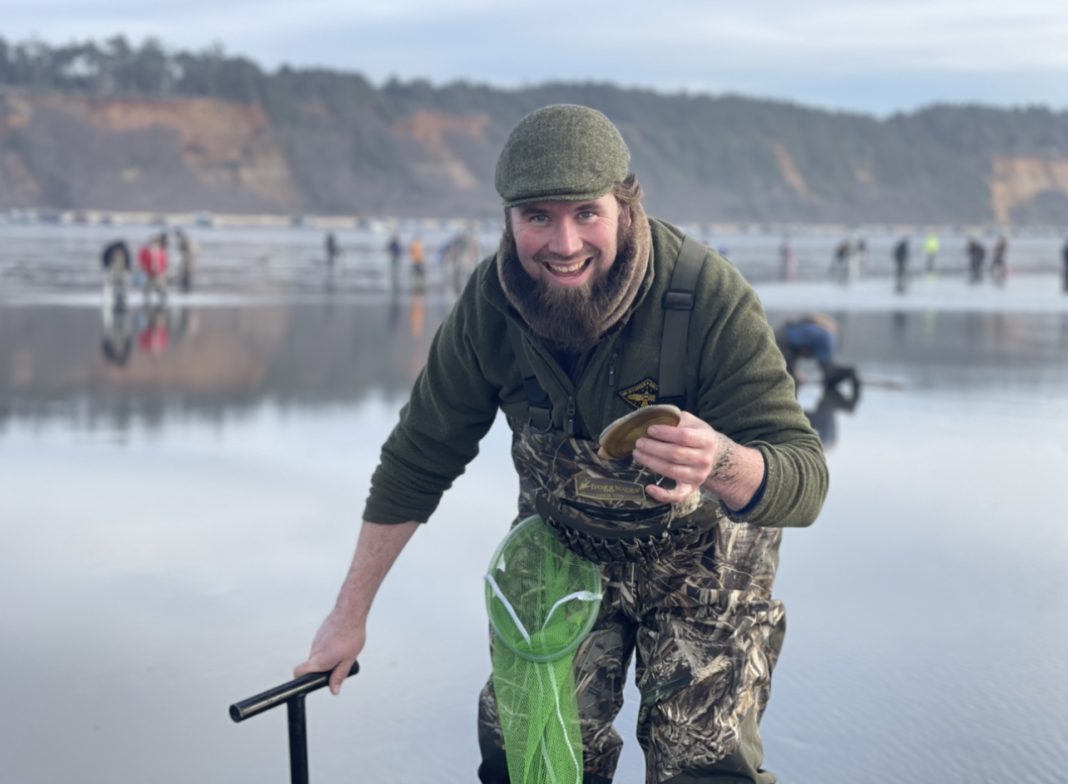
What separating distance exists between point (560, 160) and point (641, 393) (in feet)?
1.74

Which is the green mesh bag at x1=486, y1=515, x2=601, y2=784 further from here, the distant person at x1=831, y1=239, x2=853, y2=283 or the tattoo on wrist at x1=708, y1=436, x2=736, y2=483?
the distant person at x1=831, y1=239, x2=853, y2=283

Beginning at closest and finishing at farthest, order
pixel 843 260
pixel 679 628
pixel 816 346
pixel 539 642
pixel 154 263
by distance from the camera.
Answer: pixel 679 628
pixel 539 642
pixel 816 346
pixel 154 263
pixel 843 260

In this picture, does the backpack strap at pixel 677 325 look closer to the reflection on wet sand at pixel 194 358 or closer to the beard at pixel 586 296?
the beard at pixel 586 296

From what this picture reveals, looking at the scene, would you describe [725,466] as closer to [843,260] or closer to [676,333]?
[676,333]

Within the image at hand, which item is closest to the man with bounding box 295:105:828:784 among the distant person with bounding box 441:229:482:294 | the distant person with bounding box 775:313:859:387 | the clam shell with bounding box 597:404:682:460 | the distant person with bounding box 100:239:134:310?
the clam shell with bounding box 597:404:682:460

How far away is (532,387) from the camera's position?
3145 millimetres

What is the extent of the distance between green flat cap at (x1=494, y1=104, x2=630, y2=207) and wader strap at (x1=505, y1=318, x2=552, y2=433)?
329mm

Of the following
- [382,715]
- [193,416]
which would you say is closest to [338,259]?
[193,416]

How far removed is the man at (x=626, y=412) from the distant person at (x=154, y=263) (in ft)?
67.8

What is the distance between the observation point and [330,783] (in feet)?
13.6

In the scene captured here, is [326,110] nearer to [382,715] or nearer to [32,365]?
[32,365]

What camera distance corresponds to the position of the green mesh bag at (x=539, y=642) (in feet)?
10.4

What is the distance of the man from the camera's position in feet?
9.50

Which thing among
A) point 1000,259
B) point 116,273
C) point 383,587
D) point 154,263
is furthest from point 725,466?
point 1000,259
